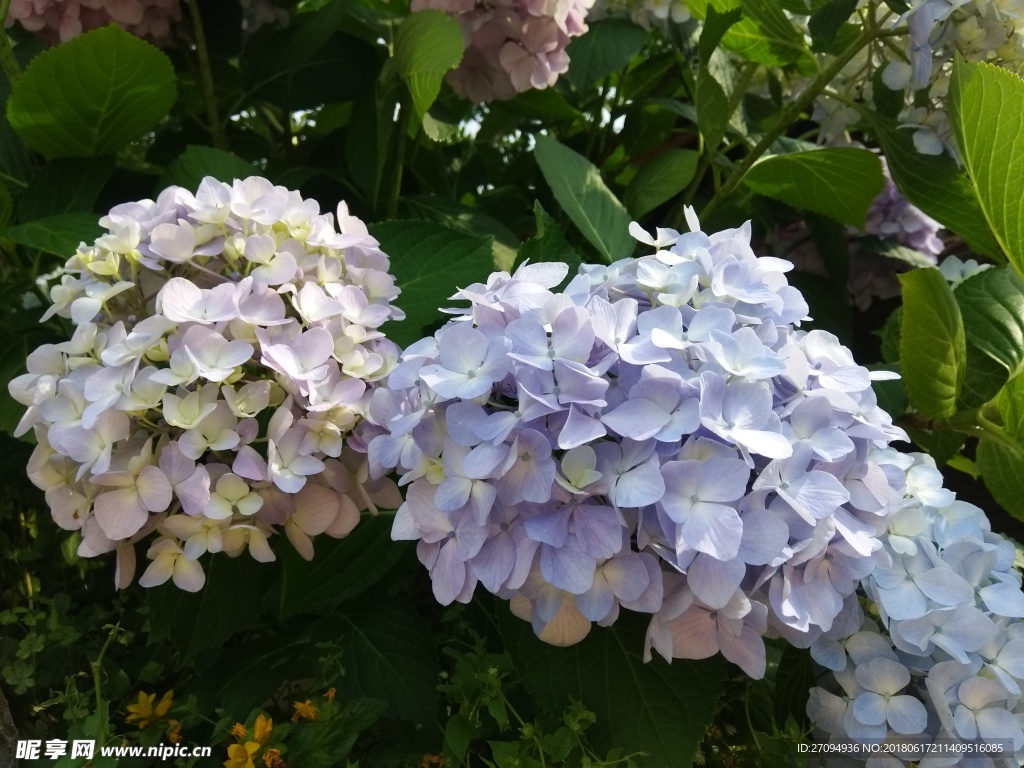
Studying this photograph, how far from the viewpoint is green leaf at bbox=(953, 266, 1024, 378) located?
2.25 ft

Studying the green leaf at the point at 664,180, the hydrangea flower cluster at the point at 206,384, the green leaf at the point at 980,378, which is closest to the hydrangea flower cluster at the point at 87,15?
the hydrangea flower cluster at the point at 206,384

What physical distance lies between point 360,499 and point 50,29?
71cm

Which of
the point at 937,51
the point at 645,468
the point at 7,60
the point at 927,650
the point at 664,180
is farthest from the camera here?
the point at 664,180

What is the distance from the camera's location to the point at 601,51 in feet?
3.17

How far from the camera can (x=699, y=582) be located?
40 centimetres

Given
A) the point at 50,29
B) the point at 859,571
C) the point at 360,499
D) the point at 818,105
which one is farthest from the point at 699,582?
the point at 50,29

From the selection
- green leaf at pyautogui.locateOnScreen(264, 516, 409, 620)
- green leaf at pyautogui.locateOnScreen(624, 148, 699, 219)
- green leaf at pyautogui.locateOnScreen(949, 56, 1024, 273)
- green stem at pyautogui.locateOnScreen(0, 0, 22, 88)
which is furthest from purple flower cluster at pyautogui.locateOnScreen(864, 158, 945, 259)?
green stem at pyautogui.locateOnScreen(0, 0, 22, 88)

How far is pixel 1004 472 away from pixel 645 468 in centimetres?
44

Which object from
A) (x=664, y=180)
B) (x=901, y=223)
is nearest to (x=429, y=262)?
(x=664, y=180)

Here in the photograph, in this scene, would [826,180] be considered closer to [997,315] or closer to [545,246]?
[997,315]

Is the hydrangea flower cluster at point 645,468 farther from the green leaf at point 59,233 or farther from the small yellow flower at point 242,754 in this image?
the green leaf at point 59,233

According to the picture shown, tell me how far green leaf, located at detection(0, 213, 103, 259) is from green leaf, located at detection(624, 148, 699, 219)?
579 millimetres

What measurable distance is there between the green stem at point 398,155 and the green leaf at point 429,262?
17cm

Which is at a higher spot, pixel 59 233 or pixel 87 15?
pixel 87 15
